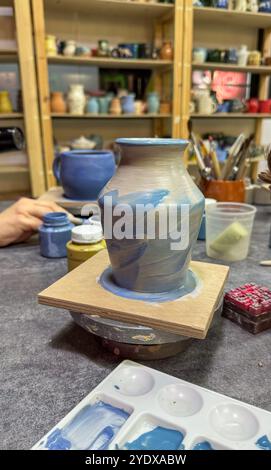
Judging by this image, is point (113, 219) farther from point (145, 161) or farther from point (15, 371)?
point (15, 371)

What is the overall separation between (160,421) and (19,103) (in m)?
2.03

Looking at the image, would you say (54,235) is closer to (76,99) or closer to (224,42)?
(76,99)

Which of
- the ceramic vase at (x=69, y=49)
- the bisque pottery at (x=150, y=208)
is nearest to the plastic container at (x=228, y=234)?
the bisque pottery at (x=150, y=208)

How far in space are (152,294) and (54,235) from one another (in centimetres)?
38

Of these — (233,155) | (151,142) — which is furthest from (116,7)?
(151,142)

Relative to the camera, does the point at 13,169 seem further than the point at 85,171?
Yes

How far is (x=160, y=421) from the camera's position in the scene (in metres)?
0.34

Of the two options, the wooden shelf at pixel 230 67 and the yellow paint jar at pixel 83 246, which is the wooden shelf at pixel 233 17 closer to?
the wooden shelf at pixel 230 67

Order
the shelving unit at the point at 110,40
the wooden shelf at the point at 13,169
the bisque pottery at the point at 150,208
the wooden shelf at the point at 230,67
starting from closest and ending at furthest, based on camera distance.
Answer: the bisque pottery at the point at 150,208 < the shelving unit at the point at 110,40 < the wooden shelf at the point at 13,169 < the wooden shelf at the point at 230,67

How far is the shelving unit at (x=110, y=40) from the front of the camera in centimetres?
194

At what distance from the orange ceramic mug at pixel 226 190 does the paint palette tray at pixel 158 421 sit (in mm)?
679

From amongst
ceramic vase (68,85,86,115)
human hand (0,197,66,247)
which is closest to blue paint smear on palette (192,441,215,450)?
human hand (0,197,66,247)

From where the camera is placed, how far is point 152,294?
457mm

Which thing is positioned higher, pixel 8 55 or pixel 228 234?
pixel 8 55
